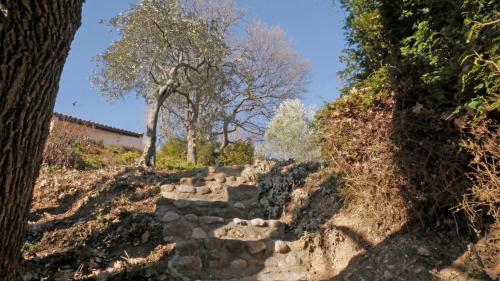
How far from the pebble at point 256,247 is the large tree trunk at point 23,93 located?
3.38 metres

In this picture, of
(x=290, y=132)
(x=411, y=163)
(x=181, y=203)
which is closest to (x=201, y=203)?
(x=181, y=203)

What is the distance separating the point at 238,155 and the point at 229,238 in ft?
28.5

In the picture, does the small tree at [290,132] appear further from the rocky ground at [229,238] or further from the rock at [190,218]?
the rock at [190,218]

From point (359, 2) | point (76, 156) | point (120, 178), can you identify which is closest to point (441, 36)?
point (359, 2)

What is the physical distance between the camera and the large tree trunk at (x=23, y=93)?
5.79ft

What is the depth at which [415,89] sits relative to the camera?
429cm

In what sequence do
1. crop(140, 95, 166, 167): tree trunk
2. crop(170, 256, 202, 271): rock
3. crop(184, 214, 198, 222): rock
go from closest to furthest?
crop(170, 256, 202, 271): rock → crop(184, 214, 198, 222): rock → crop(140, 95, 166, 167): tree trunk

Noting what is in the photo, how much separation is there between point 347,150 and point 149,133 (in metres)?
7.31

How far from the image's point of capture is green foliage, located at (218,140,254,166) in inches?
544

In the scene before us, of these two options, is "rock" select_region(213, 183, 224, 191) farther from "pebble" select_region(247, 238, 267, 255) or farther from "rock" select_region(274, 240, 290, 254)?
"rock" select_region(274, 240, 290, 254)

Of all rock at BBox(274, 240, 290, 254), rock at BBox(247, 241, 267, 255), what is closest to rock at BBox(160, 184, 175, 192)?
rock at BBox(247, 241, 267, 255)

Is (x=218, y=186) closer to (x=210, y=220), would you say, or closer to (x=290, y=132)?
(x=210, y=220)

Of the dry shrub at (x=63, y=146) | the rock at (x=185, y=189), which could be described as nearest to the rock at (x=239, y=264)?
the rock at (x=185, y=189)

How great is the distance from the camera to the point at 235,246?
507cm
